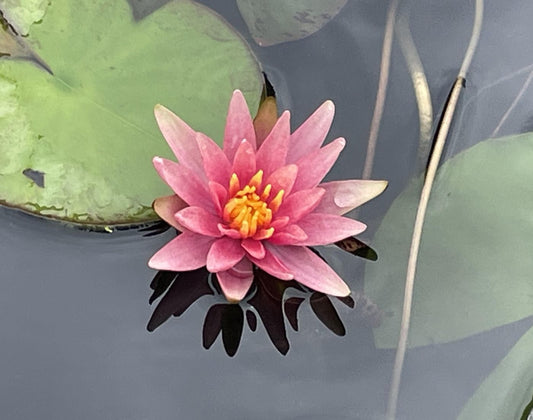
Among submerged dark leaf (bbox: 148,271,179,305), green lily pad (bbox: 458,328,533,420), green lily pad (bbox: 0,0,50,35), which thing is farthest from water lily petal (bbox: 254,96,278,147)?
green lily pad (bbox: 458,328,533,420)

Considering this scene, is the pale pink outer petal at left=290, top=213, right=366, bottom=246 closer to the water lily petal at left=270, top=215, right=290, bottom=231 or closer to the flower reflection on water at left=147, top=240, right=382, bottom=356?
the water lily petal at left=270, top=215, right=290, bottom=231

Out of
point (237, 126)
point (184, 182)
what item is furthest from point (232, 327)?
point (237, 126)

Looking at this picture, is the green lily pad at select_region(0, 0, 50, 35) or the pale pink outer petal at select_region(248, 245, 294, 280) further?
the green lily pad at select_region(0, 0, 50, 35)

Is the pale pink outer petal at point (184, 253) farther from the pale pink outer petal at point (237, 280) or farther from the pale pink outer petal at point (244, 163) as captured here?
the pale pink outer petal at point (244, 163)

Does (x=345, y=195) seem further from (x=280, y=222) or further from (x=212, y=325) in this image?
(x=212, y=325)

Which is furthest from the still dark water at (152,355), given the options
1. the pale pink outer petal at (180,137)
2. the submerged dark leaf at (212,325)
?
the pale pink outer petal at (180,137)

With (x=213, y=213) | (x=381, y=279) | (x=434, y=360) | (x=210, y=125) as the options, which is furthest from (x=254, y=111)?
(x=434, y=360)

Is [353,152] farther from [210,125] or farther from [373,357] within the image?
[373,357]
